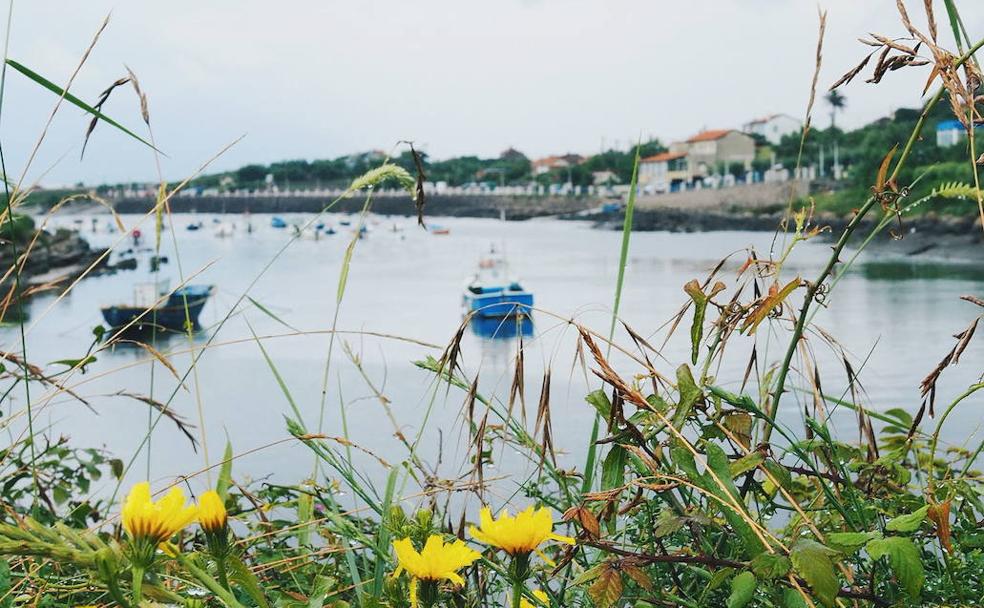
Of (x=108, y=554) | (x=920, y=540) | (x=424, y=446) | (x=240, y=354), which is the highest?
(x=108, y=554)

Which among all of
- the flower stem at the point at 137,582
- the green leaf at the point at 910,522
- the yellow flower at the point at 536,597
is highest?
the flower stem at the point at 137,582

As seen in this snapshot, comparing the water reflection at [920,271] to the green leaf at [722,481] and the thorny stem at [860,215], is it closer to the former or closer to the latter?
the thorny stem at [860,215]

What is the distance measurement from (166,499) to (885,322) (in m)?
20.1

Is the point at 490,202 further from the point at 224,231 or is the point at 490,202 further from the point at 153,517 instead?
Answer: the point at 153,517

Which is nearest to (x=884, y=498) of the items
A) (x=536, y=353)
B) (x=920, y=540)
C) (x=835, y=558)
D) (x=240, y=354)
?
(x=920, y=540)

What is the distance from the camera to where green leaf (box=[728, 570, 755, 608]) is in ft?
2.01

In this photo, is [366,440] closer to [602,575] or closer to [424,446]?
[424,446]

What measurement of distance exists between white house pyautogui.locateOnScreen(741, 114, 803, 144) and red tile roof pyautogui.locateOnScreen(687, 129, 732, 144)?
586 cm

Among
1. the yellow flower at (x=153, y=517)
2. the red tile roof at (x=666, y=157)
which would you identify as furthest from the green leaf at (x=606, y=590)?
the red tile roof at (x=666, y=157)

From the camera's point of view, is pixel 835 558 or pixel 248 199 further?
pixel 248 199

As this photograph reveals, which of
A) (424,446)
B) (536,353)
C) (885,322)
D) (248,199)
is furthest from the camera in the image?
(248,199)

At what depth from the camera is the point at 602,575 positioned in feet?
2.10

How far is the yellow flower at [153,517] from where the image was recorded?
1.59 ft

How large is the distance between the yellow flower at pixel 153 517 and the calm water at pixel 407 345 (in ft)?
0.92
